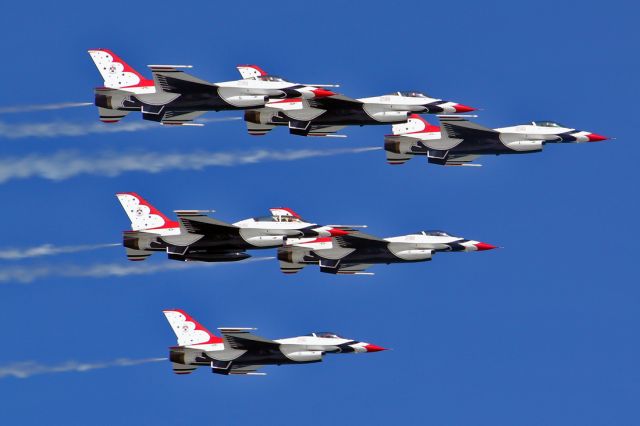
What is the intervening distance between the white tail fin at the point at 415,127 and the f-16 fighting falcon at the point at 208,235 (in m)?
9.25

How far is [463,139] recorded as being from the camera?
10462cm

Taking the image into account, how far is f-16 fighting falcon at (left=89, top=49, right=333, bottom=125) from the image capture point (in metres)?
96.8

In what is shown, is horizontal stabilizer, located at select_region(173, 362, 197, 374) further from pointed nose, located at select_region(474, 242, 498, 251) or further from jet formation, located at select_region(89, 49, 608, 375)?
pointed nose, located at select_region(474, 242, 498, 251)

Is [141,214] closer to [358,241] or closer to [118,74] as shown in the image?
[118,74]

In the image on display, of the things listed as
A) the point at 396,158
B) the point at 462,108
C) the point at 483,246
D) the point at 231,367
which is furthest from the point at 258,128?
the point at 483,246

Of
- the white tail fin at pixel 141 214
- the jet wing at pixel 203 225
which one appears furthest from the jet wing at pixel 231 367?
the white tail fin at pixel 141 214

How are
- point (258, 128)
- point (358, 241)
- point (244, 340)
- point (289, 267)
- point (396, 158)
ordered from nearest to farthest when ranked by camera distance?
1. point (244, 340)
2. point (258, 128)
3. point (289, 267)
4. point (358, 241)
5. point (396, 158)

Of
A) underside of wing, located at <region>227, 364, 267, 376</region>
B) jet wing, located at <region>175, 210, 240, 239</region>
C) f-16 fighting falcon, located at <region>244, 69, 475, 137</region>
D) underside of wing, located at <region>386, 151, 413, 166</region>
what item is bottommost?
underside of wing, located at <region>227, 364, 267, 376</region>

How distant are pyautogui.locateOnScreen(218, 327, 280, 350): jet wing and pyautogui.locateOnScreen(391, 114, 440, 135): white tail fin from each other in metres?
15.6

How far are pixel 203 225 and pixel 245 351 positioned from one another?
7.75 metres

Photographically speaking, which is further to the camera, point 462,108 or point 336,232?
point 462,108

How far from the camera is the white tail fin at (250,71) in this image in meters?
105

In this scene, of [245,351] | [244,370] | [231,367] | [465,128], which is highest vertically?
[465,128]

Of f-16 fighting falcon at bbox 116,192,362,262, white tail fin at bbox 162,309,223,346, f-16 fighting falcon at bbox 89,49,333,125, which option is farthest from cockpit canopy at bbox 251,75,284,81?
white tail fin at bbox 162,309,223,346
